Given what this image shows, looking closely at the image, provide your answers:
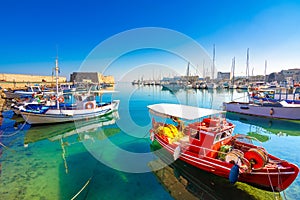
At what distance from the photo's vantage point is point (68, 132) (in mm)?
14109

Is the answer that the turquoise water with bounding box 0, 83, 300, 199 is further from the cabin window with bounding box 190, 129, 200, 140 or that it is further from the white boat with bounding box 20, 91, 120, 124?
the cabin window with bounding box 190, 129, 200, 140

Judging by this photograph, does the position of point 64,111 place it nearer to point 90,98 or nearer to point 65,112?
point 65,112

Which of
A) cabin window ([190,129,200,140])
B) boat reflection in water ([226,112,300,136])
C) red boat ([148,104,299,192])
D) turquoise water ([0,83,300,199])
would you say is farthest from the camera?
boat reflection in water ([226,112,300,136])

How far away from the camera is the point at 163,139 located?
8.86 m

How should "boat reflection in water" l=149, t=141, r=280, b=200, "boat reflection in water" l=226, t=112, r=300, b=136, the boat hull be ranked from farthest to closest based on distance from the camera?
"boat reflection in water" l=226, t=112, r=300, b=136
"boat reflection in water" l=149, t=141, r=280, b=200
the boat hull

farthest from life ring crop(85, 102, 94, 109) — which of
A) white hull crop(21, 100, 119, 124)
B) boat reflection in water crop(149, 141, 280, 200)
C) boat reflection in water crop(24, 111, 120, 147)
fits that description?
boat reflection in water crop(149, 141, 280, 200)

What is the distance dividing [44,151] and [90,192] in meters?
5.89

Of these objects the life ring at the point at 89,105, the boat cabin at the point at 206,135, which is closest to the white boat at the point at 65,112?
the life ring at the point at 89,105

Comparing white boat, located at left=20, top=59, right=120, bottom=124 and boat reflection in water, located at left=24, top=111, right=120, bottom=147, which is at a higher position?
white boat, located at left=20, top=59, right=120, bottom=124

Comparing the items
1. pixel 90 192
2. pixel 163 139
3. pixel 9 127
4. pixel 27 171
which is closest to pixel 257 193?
pixel 163 139

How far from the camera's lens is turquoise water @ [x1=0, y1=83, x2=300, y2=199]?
6.18 metres

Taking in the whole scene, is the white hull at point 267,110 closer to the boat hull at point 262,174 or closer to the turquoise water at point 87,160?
the turquoise water at point 87,160

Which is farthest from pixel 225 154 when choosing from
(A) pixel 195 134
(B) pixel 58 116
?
(B) pixel 58 116

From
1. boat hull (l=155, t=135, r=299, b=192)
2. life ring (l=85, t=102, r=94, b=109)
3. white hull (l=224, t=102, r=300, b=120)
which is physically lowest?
boat hull (l=155, t=135, r=299, b=192)
